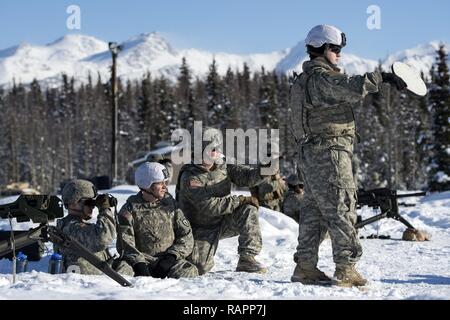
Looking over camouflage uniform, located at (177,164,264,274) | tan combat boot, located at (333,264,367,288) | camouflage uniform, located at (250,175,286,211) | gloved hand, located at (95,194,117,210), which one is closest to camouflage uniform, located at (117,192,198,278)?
camouflage uniform, located at (177,164,264,274)

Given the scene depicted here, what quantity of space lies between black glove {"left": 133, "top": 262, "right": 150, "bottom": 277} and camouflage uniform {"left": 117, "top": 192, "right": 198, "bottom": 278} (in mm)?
195

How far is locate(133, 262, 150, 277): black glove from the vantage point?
16.3ft

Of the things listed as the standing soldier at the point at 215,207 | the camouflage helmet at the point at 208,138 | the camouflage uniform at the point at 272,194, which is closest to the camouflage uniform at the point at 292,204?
the camouflage uniform at the point at 272,194

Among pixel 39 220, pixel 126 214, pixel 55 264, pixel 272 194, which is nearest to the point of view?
pixel 39 220

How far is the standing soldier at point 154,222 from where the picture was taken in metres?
5.33

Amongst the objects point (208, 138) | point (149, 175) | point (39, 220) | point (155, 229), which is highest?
point (208, 138)

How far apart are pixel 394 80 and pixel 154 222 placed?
7.96 ft

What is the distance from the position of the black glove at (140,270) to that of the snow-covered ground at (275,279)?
0.47 metres

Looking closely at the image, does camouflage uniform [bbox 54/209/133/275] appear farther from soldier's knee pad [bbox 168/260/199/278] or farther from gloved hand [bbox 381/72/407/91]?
gloved hand [bbox 381/72/407/91]

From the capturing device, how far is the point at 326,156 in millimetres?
4414

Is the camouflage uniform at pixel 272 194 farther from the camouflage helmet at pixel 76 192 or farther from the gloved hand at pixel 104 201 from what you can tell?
the gloved hand at pixel 104 201

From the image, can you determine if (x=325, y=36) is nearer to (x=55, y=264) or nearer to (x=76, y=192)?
(x=76, y=192)

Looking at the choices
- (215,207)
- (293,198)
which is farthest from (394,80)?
(293,198)
